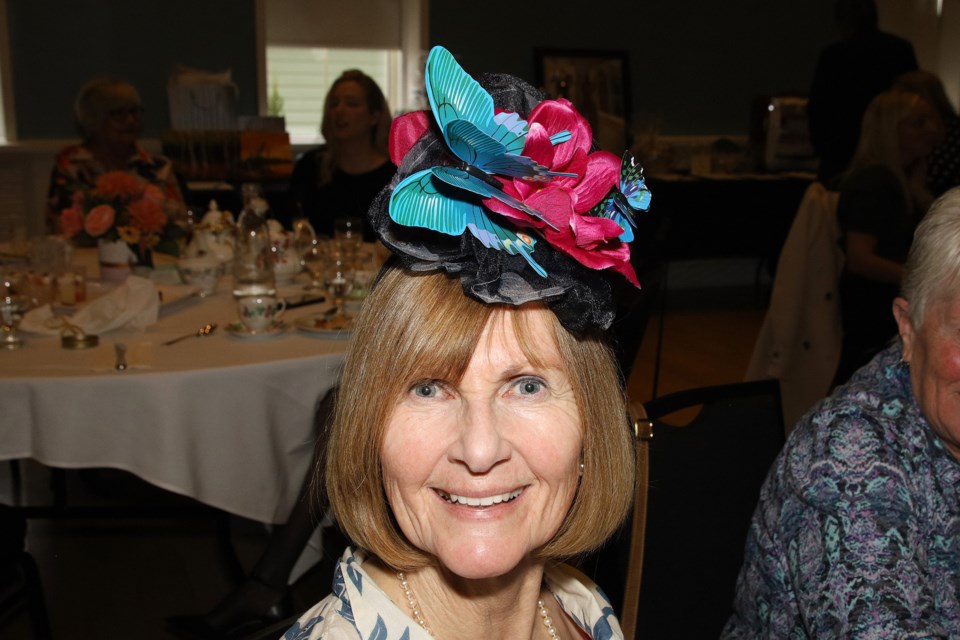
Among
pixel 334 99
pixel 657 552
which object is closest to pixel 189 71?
pixel 334 99

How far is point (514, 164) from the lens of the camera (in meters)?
0.90

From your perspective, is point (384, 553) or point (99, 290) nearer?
point (384, 553)

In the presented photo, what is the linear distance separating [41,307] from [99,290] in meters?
0.42

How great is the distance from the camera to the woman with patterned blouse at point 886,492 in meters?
1.33

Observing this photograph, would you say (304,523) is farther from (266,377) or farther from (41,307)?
(41,307)

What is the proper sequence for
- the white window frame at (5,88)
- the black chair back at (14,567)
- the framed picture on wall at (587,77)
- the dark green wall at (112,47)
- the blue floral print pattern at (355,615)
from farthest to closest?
1. the framed picture on wall at (587,77)
2. the dark green wall at (112,47)
3. the white window frame at (5,88)
4. the black chair back at (14,567)
5. the blue floral print pattern at (355,615)

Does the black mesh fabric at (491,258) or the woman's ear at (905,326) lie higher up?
the black mesh fabric at (491,258)

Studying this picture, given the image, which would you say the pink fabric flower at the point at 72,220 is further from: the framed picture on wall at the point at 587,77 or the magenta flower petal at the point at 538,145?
the framed picture on wall at the point at 587,77

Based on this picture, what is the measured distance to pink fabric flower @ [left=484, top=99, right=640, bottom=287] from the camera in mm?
936

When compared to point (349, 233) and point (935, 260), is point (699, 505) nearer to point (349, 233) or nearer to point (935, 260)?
point (935, 260)

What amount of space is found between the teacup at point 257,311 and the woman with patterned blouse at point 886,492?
1.66 metres

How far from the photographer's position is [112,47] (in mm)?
6773

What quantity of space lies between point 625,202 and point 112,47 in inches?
264

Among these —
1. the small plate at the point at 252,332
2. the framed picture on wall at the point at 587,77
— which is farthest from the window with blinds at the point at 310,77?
the small plate at the point at 252,332
